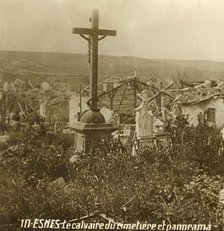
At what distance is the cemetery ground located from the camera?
207 cm

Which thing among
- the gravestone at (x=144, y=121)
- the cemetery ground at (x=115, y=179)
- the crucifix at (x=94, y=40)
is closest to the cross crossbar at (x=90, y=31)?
the crucifix at (x=94, y=40)

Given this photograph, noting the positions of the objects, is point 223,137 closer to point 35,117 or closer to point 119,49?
point 119,49

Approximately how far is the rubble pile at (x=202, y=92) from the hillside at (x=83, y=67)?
0.04m

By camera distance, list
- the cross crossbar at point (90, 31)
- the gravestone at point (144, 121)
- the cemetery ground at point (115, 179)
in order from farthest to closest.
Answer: the gravestone at point (144, 121)
the cross crossbar at point (90, 31)
the cemetery ground at point (115, 179)

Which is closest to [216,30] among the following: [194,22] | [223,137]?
[194,22]

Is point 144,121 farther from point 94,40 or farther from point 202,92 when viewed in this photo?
point 94,40

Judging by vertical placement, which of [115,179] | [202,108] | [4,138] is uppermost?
[202,108]

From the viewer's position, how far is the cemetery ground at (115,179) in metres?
2.07

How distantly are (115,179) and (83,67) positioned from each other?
2.16 ft

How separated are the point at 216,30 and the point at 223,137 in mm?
631

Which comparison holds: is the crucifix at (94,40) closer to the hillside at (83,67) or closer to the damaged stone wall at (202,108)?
the hillside at (83,67)

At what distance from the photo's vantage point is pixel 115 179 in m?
2.20

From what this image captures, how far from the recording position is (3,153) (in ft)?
6.95

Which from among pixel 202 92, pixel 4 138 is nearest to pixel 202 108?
pixel 202 92
